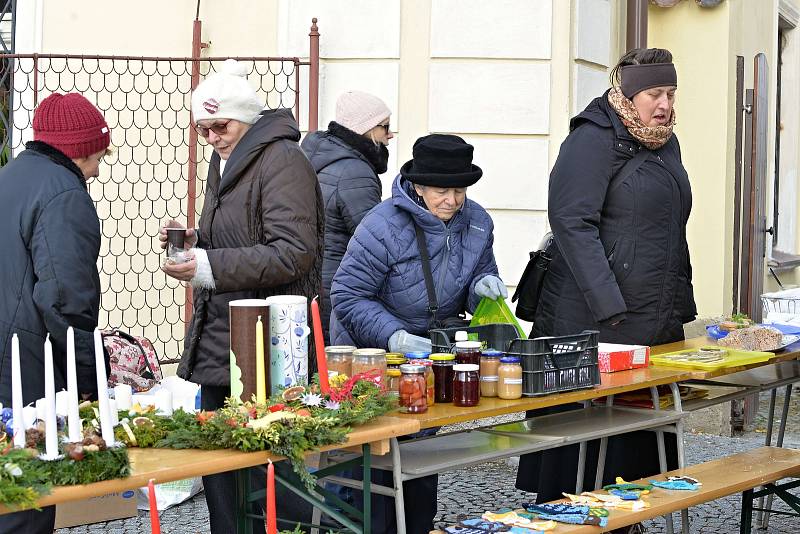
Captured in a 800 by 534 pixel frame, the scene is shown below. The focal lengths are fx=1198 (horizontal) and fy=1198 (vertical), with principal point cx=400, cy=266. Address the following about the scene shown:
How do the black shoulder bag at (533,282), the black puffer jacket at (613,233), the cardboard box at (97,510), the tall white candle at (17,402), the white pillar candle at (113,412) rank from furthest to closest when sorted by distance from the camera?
the cardboard box at (97,510), the black shoulder bag at (533,282), the black puffer jacket at (613,233), the white pillar candle at (113,412), the tall white candle at (17,402)

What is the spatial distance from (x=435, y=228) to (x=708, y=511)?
227 centimetres

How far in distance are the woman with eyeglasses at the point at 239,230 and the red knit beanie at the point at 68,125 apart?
1.04 feet

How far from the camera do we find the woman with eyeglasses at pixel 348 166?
16.3 feet

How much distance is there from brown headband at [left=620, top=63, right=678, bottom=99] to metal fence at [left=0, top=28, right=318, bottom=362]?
3.02 metres

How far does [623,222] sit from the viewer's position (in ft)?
14.3

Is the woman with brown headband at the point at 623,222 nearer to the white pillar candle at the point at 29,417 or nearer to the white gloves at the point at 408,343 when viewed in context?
the white gloves at the point at 408,343

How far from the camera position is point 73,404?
245 centimetres

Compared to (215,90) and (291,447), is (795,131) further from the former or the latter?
(291,447)

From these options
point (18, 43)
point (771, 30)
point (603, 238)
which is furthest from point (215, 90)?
point (771, 30)

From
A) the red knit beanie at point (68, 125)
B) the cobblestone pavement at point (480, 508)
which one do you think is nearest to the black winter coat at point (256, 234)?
the red knit beanie at point (68, 125)

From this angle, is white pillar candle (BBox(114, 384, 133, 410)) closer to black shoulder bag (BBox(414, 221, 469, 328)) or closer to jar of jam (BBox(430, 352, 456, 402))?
jar of jam (BBox(430, 352, 456, 402))

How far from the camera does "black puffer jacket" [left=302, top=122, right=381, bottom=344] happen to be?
496cm

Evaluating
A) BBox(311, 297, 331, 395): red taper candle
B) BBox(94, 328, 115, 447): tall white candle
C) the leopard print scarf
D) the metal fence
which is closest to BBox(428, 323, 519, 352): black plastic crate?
BBox(311, 297, 331, 395): red taper candle

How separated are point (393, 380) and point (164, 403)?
66cm
